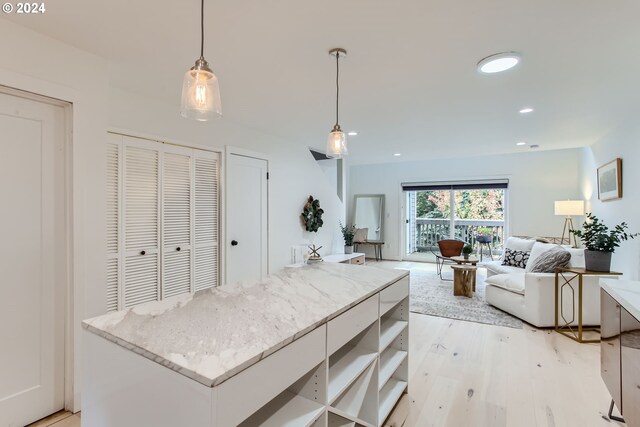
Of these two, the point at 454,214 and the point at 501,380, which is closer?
the point at 501,380

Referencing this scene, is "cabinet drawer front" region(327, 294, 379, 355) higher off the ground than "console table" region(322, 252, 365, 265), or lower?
higher

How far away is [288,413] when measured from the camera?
1258 mm

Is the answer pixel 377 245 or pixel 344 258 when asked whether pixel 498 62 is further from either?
pixel 377 245

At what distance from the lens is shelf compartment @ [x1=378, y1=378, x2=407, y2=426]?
192 cm

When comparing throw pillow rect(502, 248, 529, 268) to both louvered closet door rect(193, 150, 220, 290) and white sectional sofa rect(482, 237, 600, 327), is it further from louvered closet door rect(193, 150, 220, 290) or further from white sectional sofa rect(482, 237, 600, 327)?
louvered closet door rect(193, 150, 220, 290)

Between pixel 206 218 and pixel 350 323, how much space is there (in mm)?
2508

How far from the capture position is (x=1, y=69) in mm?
1783

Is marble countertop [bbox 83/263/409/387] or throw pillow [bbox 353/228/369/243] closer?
marble countertop [bbox 83/263/409/387]

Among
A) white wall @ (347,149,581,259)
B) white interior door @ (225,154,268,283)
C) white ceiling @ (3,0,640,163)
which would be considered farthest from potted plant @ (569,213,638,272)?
white interior door @ (225,154,268,283)

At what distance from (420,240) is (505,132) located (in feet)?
13.0

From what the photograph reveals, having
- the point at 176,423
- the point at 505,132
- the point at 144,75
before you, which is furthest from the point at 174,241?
the point at 505,132

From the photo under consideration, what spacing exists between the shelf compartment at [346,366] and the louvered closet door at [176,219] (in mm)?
2123

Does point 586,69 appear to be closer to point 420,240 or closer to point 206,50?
point 206,50

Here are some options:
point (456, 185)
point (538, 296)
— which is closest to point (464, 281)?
point (538, 296)
